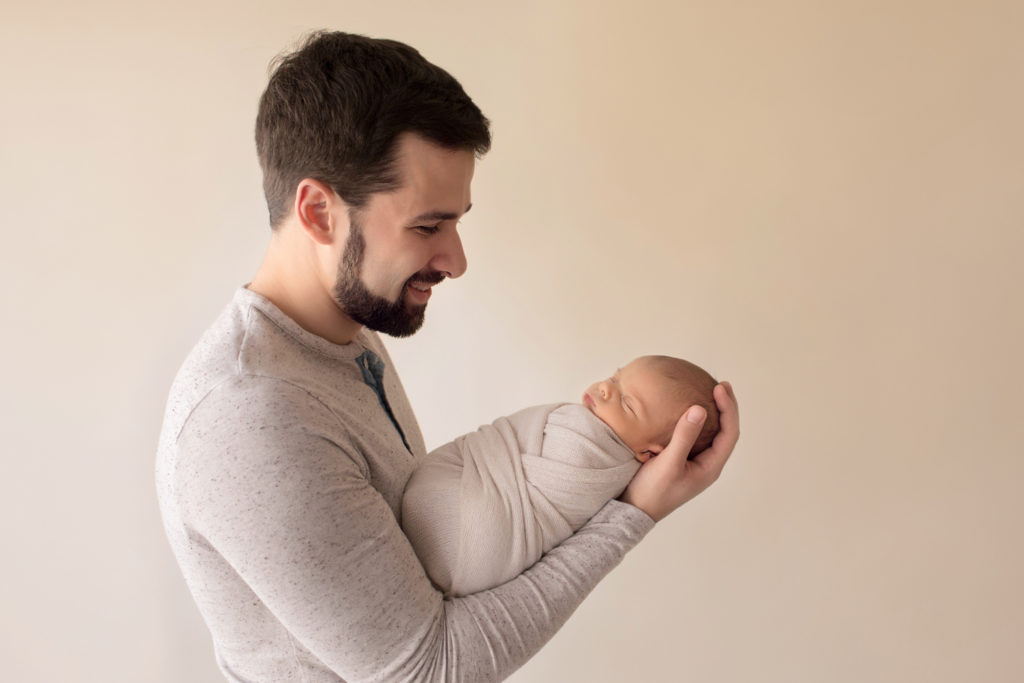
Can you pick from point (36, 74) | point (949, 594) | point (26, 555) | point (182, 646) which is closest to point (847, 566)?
point (949, 594)

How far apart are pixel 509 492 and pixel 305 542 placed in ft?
1.20

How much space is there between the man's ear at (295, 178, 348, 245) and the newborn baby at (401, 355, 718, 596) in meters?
0.39

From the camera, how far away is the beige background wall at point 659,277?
6.52 ft

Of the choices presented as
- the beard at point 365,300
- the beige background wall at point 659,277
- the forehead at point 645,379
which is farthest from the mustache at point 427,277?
the beige background wall at point 659,277

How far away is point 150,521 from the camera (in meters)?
2.13

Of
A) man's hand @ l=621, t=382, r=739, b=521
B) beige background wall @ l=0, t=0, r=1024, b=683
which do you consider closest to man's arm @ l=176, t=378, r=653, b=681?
man's hand @ l=621, t=382, r=739, b=521

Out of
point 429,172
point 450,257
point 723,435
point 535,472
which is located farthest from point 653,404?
point 429,172

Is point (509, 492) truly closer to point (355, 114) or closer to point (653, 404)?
point (653, 404)

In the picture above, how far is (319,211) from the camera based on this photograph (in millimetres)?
1169

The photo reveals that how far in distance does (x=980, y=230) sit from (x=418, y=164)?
1.54 m

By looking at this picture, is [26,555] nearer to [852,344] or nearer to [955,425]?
[852,344]

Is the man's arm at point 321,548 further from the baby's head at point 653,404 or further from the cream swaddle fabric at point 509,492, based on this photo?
the baby's head at point 653,404

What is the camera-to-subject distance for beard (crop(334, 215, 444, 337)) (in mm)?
1162

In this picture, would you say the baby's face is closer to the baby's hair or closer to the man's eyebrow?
the baby's hair
